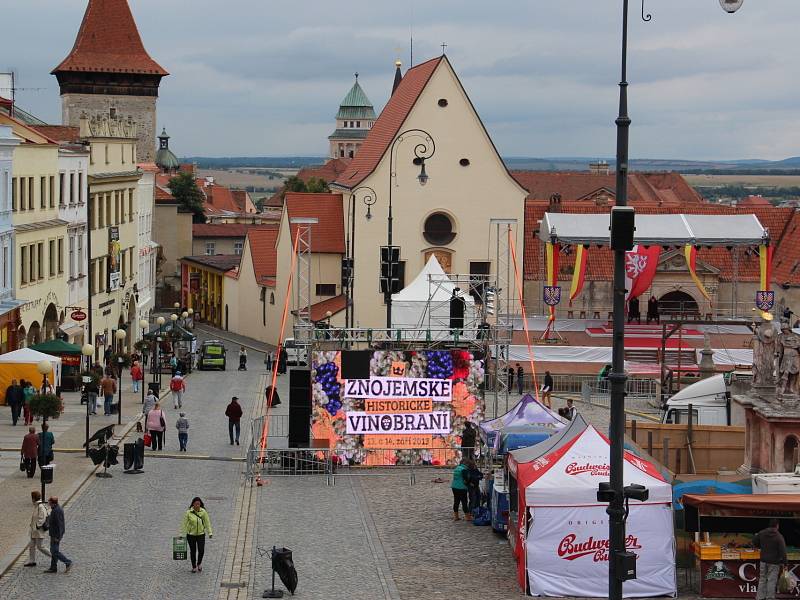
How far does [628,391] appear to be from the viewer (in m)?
45.2

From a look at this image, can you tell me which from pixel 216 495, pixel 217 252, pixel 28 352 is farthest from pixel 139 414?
pixel 217 252

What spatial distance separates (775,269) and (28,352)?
3852 cm

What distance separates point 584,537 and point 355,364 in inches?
407

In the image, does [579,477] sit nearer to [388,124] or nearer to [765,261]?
[765,261]

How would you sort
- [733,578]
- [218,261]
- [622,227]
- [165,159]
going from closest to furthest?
[622,227] → [733,578] → [218,261] → [165,159]

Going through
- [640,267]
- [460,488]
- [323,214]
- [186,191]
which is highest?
[186,191]

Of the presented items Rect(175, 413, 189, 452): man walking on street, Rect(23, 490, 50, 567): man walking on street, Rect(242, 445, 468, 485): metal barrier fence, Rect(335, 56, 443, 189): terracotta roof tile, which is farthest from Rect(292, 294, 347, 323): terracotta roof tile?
Rect(23, 490, 50, 567): man walking on street

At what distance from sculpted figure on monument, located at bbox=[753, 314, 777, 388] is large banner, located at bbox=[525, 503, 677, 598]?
3445 mm

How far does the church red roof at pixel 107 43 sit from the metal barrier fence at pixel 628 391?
73019mm

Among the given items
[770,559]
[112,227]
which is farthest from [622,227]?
[112,227]

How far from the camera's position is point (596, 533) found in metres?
20.9

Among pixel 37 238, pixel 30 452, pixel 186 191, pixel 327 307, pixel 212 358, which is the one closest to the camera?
pixel 30 452

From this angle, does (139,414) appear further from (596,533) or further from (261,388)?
(596,533)

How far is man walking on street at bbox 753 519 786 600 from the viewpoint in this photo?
63.9ft
